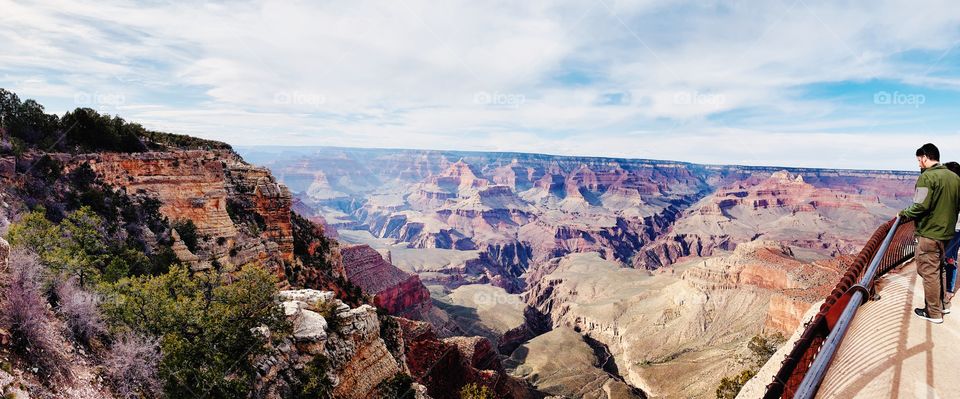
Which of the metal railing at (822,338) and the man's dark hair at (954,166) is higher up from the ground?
the man's dark hair at (954,166)

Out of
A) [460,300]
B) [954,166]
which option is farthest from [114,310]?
[460,300]

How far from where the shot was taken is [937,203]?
768 centimetres

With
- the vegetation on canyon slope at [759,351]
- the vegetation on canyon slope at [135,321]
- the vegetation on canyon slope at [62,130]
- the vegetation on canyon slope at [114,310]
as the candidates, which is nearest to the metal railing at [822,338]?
the vegetation on canyon slope at [114,310]

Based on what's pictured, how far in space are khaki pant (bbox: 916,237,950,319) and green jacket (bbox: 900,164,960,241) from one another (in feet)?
0.57

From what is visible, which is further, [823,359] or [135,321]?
[135,321]

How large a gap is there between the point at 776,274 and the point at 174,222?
8079cm

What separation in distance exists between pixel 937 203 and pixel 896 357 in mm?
3130

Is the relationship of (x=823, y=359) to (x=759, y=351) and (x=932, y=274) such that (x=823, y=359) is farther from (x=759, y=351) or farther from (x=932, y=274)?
(x=759, y=351)

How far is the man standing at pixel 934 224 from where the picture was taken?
743 cm

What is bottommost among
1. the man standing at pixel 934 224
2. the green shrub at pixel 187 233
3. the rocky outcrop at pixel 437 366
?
the rocky outcrop at pixel 437 366

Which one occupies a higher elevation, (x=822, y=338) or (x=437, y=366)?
(x=822, y=338)

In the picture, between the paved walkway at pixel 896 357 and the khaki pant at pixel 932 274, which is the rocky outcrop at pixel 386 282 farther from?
the khaki pant at pixel 932 274

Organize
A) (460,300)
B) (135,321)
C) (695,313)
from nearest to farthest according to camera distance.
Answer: (135,321) < (695,313) < (460,300)

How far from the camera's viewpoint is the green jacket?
7504 millimetres
